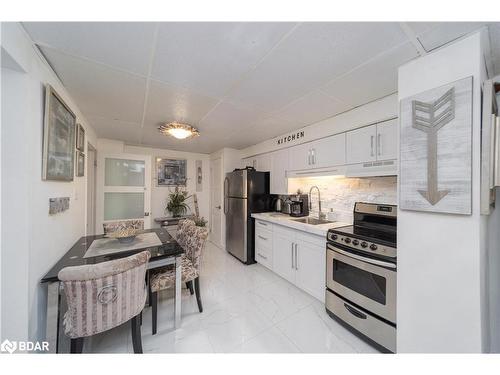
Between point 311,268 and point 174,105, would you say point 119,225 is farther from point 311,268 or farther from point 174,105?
point 311,268

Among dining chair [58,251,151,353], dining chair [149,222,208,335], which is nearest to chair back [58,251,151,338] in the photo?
dining chair [58,251,151,353]

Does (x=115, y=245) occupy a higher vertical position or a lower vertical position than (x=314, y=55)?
lower

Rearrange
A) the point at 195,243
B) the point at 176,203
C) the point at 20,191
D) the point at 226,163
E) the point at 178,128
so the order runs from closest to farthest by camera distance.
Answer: the point at 20,191, the point at 195,243, the point at 178,128, the point at 226,163, the point at 176,203

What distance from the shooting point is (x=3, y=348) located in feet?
3.18

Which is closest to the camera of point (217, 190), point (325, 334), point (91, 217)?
point (325, 334)

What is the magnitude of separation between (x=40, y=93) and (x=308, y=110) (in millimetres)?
2284

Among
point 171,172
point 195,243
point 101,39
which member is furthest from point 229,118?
point 171,172

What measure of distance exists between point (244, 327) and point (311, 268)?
100 centimetres

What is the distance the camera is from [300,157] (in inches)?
106

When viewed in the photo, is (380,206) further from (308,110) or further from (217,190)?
(217,190)

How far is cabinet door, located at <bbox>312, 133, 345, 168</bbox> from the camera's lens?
2156mm

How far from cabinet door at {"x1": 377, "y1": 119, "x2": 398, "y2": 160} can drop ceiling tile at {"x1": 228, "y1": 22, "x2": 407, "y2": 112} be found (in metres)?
0.80

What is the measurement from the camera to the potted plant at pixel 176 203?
4148mm
